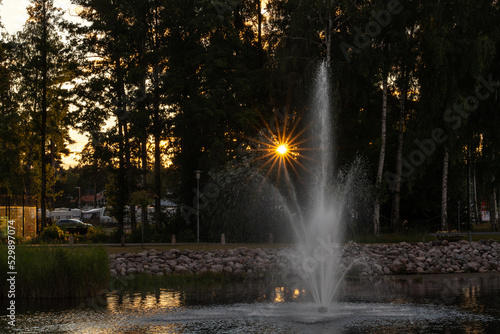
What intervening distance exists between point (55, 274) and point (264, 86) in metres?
29.6

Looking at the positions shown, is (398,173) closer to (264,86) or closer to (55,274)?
(264,86)

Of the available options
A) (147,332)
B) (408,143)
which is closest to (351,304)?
(147,332)

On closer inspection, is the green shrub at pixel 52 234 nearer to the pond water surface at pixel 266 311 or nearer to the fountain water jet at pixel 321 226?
the fountain water jet at pixel 321 226

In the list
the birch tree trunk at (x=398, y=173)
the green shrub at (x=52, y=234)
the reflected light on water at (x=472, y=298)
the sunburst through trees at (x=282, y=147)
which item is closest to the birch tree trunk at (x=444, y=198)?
the birch tree trunk at (x=398, y=173)

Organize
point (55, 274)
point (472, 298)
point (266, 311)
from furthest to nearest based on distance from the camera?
point (55, 274)
point (472, 298)
point (266, 311)

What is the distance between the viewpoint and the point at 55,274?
19891 mm

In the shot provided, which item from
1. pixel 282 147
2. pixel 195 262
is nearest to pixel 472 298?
pixel 195 262

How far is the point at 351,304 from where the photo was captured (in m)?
18.2

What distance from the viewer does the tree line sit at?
4072cm

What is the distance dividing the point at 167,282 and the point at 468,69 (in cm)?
2576

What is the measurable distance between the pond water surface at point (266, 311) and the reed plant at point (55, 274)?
0.60 m

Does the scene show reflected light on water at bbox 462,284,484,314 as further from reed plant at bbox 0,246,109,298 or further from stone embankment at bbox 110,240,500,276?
reed plant at bbox 0,246,109,298

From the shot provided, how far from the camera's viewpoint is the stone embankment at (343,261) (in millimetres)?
26672

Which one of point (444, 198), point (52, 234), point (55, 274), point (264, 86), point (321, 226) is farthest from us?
point (264, 86)
